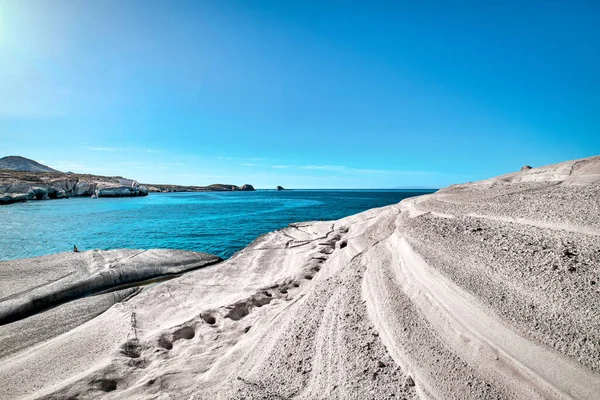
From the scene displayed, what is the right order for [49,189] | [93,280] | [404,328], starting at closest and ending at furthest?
1. [404,328]
2. [93,280]
3. [49,189]

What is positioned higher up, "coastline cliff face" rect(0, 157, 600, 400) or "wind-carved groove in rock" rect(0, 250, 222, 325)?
"coastline cliff face" rect(0, 157, 600, 400)

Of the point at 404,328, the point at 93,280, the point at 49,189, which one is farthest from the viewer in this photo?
the point at 49,189

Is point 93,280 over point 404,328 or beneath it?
beneath

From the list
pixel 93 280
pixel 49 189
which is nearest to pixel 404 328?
pixel 93 280

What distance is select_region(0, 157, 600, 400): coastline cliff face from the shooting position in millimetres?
3533

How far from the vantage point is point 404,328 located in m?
4.72

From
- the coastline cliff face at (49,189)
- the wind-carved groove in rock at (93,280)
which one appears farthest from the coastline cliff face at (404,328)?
the coastline cliff face at (49,189)

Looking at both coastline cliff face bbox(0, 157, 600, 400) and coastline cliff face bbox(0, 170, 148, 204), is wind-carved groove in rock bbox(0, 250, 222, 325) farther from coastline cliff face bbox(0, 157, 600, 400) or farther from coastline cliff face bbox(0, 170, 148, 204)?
coastline cliff face bbox(0, 170, 148, 204)

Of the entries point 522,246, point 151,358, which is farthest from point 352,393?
point 151,358

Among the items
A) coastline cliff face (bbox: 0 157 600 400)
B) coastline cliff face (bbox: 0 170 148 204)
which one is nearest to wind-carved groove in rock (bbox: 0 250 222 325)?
coastline cliff face (bbox: 0 157 600 400)

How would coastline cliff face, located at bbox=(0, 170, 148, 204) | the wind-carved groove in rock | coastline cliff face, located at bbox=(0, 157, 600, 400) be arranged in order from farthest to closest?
coastline cliff face, located at bbox=(0, 170, 148, 204)
the wind-carved groove in rock
coastline cliff face, located at bbox=(0, 157, 600, 400)

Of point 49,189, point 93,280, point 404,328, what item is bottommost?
point 93,280

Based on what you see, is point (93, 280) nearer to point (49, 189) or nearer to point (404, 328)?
point (404, 328)

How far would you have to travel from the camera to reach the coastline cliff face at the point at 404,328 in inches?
139
